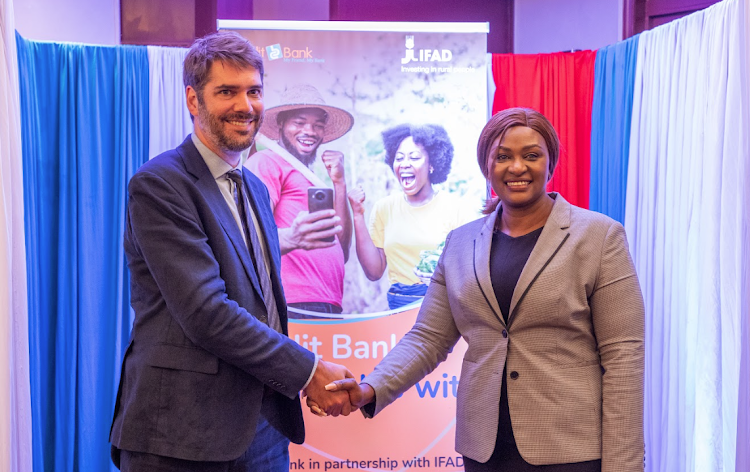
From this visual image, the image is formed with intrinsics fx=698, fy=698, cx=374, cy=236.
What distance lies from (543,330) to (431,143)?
202 cm

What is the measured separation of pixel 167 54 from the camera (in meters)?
4.13

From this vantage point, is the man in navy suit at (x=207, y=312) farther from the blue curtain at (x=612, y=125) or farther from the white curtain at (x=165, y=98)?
the blue curtain at (x=612, y=125)

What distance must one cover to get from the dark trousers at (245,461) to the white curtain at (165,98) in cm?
Answer: 232

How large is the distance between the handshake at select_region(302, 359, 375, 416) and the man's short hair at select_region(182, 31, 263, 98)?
3.40 ft

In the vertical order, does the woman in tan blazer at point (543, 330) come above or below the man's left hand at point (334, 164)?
below

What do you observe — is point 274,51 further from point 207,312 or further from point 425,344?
point 207,312

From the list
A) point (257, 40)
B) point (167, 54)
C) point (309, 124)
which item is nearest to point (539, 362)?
point (309, 124)

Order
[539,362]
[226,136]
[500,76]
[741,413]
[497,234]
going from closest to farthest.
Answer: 1. [539,362]
2. [226,136]
3. [497,234]
4. [741,413]
5. [500,76]

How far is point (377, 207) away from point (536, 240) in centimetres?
177

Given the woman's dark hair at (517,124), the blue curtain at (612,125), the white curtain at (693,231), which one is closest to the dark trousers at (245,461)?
the woman's dark hair at (517,124)

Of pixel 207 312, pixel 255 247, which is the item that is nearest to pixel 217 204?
pixel 255 247

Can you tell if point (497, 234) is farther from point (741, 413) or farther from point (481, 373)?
point (741, 413)

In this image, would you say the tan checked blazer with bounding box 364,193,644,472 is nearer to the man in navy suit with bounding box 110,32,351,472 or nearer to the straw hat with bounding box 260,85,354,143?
the man in navy suit with bounding box 110,32,351,472

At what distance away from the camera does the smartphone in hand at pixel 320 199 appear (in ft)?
12.9
